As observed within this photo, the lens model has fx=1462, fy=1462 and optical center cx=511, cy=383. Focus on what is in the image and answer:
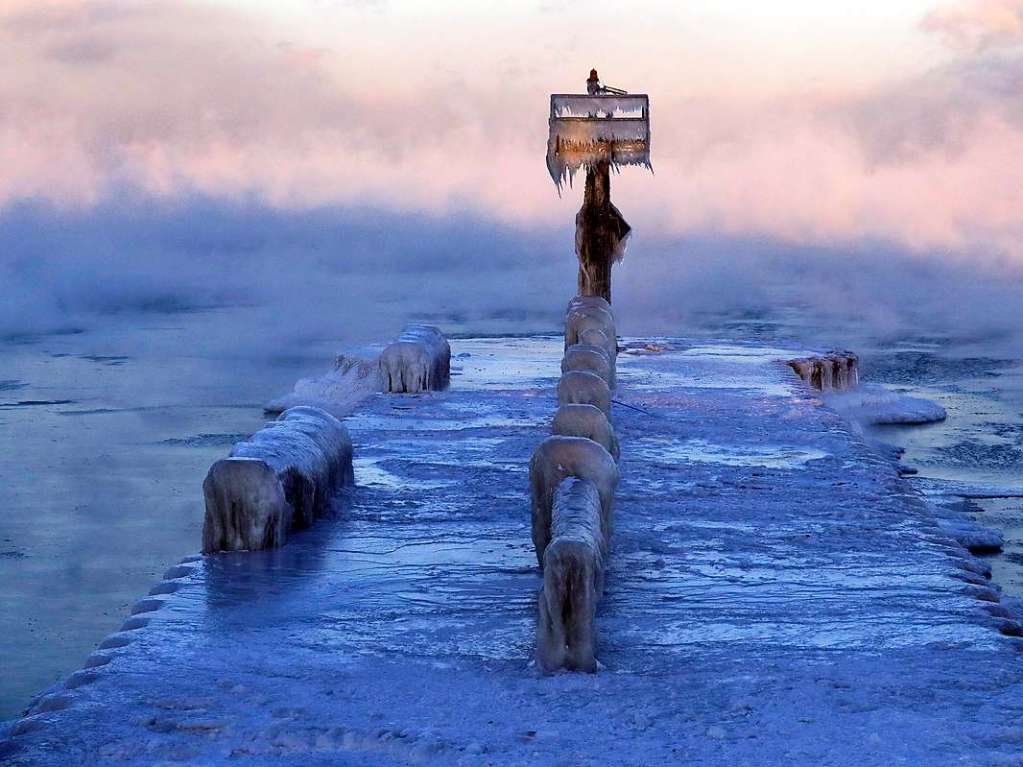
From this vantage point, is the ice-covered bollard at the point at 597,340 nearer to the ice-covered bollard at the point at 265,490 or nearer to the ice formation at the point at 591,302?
the ice formation at the point at 591,302

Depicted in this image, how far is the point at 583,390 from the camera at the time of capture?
31.7 feet

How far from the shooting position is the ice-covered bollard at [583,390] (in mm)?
9648

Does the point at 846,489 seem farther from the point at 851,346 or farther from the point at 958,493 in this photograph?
the point at 851,346

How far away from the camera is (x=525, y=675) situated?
564 centimetres

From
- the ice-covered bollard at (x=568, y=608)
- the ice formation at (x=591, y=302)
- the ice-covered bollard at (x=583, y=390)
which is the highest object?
the ice formation at (x=591, y=302)

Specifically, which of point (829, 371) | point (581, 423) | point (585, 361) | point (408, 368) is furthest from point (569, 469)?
point (829, 371)

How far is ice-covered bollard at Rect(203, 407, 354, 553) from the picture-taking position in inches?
297

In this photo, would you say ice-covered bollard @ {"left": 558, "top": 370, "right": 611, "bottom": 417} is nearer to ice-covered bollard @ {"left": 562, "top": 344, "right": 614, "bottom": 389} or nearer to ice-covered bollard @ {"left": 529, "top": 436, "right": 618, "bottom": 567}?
ice-covered bollard @ {"left": 562, "top": 344, "right": 614, "bottom": 389}

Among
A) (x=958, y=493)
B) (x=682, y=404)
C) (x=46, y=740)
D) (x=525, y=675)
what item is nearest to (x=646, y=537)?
(x=525, y=675)

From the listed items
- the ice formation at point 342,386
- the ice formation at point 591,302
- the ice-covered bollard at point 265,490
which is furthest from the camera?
the ice formation at point 342,386

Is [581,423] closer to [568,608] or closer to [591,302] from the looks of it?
[568,608]

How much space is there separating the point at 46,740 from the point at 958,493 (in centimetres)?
1111

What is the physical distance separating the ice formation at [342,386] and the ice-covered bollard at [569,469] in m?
11.5

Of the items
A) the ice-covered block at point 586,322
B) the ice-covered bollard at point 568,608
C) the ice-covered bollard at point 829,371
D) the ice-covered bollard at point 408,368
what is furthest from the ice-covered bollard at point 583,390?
the ice-covered bollard at point 829,371
